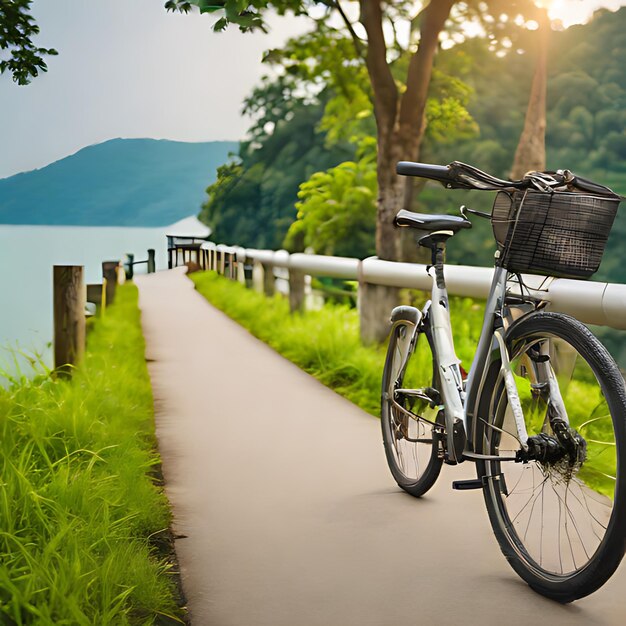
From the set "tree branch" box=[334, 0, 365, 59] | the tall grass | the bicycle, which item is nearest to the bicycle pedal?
the bicycle

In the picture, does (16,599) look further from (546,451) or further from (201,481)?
(201,481)

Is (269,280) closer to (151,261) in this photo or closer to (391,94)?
(391,94)

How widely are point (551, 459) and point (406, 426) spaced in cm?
137

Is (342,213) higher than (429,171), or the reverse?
(342,213)

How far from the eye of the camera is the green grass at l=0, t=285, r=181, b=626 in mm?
2680

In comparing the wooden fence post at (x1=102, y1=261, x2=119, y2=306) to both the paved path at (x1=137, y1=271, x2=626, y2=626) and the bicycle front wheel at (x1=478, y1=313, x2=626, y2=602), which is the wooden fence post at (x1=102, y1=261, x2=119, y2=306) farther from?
the bicycle front wheel at (x1=478, y1=313, x2=626, y2=602)

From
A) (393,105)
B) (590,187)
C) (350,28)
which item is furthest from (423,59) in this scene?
(590,187)

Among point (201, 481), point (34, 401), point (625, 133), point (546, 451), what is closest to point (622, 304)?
point (546, 451)

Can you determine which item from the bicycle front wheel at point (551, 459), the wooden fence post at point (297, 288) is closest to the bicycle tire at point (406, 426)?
the bicycle front wheel at point (551, 459)

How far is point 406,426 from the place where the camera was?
4.28 meters

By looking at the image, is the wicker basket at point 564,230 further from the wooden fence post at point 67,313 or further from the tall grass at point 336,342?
the wooden fence post at point 67,313

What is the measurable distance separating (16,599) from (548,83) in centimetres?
2745

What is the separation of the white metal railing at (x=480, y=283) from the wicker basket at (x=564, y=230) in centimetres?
19

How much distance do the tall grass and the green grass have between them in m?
1.76
